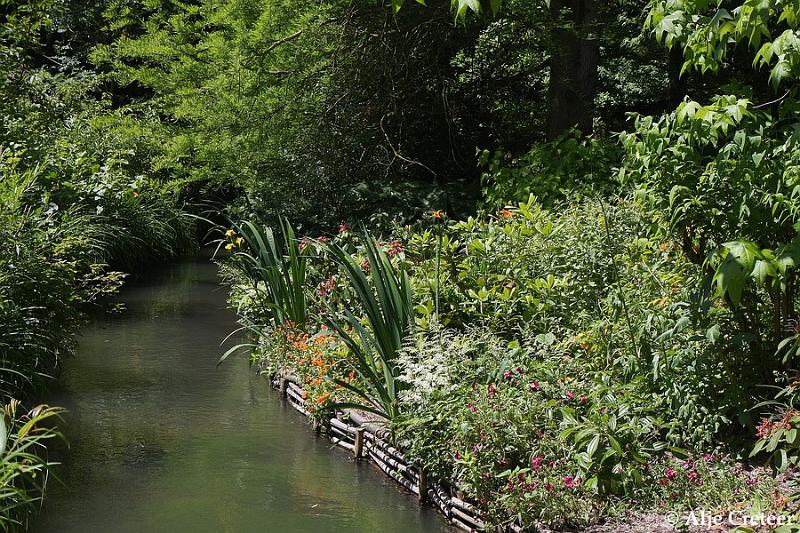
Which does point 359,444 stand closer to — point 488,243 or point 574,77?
point 488,243

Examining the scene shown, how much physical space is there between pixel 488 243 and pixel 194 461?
2625 mm

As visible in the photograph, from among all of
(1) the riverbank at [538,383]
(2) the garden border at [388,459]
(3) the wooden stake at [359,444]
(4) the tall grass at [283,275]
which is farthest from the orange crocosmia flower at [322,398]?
(4) the tall grass at [283,275]

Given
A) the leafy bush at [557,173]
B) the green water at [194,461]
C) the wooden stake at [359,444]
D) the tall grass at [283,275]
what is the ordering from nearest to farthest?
1. the green water at [194,461]
2. the wooden stake at [359,444]
3. the tall grass at [283,275]
4. the leafy bush at [557,173]

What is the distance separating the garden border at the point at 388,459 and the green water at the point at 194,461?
8 cm

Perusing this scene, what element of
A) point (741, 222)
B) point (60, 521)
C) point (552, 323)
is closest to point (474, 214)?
point (552, 323)

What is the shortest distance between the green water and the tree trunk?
15.5ft

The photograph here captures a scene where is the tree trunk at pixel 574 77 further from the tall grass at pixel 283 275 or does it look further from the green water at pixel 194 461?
the green water at pixel 194 461

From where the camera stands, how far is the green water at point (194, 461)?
192 inches

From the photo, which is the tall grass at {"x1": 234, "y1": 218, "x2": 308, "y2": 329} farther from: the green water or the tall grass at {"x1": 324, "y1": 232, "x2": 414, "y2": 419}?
the tall grass at {"x1": 324, "y1": 232, "x2": 414, "y2": 419}

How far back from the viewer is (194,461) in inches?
225

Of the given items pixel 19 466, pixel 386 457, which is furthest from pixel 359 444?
pixel 19 466

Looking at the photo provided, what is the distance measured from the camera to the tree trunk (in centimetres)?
1022

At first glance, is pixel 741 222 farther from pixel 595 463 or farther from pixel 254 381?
pixel 254 381

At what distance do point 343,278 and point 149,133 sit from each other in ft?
15.2
